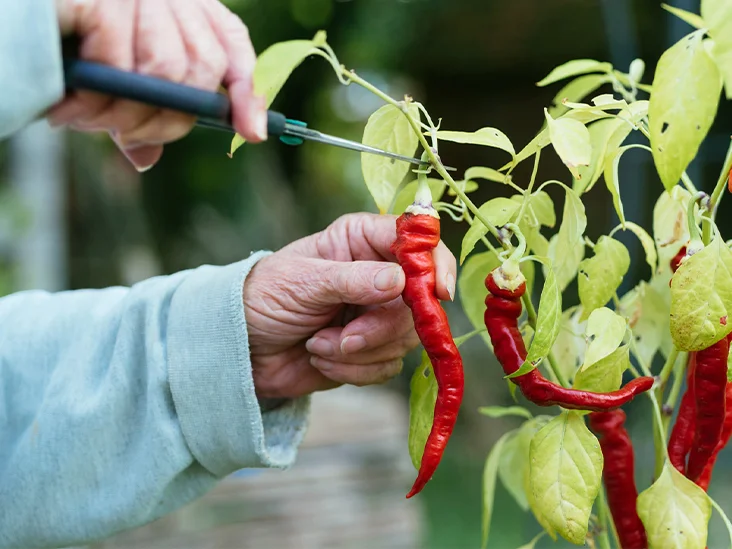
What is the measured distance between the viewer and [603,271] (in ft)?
2.09

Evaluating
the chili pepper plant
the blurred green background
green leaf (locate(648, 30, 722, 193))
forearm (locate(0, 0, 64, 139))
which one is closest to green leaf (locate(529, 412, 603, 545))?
the chili pepper plant

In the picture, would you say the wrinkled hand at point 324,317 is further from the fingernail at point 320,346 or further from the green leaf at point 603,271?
the green leaf at point 603,271

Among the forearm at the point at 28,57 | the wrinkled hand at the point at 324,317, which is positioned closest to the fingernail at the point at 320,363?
the wrinkled hand at the point at 324,317

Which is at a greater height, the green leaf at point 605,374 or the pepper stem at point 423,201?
the pepper stem at point 423,201

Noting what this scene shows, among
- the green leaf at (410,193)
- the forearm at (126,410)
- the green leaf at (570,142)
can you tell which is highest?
the green leaf at (570,142)

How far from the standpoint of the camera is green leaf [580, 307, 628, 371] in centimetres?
56

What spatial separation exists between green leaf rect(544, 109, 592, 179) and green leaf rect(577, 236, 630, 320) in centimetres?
9

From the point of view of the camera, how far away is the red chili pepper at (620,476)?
0.70 meters

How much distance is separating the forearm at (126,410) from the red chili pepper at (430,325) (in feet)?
0.74

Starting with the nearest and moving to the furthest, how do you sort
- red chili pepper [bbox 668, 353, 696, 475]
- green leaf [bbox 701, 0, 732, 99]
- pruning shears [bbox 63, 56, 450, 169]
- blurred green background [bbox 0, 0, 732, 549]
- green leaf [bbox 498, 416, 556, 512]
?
green leaf [bbox 701, 0, 732, 99] < pruning shears [bbox 63, 56, 450, 169] < red chili pepper [bbox 668, 353, 696, 475] < green leaf [bbox 498, 416, 556, 512] < blurred green background [bbox 0, 0, 732, 549]

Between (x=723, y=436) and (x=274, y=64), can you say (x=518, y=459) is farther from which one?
(x=274, y=64)

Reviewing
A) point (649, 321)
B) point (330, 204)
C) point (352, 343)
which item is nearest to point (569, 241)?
point (649, 321)

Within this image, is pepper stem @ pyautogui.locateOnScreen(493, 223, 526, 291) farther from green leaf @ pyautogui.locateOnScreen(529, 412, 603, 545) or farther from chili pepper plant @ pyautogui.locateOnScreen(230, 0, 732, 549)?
green leaf @ pyautogui.locateOnScreen(529, 412, 603, 545)

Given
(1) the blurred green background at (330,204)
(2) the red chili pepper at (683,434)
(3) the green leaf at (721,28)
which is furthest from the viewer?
(1) the blurred green background at (330,204)
